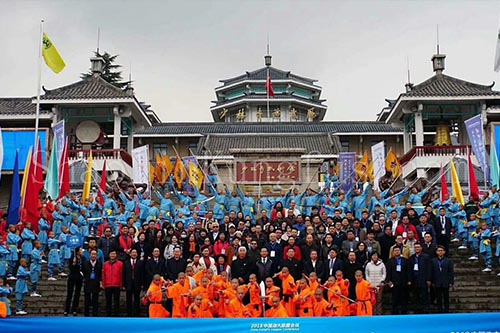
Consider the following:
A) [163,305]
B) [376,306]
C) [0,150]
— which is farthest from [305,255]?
[0,150]

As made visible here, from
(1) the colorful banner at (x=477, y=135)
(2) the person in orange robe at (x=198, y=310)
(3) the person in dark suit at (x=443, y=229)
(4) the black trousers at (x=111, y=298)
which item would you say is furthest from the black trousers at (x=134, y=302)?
(1) the colorful banner at (x=477, y=135)

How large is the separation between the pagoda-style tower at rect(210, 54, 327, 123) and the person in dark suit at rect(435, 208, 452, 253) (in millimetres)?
28437

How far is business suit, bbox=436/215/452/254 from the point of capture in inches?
551

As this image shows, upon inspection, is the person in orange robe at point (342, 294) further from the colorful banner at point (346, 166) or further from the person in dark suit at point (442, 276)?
the colorful banner at point (346, 166)

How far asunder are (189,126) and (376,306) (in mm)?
26525

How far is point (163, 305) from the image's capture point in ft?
37.0

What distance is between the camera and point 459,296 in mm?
12547

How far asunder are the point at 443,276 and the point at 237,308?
3.88m

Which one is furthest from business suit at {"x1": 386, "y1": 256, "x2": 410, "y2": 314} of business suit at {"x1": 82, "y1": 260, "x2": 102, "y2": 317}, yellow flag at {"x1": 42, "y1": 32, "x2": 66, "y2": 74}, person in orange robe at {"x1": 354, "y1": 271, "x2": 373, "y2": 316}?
yellow flag at {"x1": 42, "y1": 32, "x2": 66, "y2": 74}

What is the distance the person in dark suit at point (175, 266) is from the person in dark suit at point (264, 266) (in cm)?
147

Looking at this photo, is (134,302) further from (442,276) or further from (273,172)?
(273,172)

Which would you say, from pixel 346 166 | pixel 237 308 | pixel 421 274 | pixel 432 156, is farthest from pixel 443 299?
pixel 432 156

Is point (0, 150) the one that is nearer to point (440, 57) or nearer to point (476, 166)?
point (476, 166)

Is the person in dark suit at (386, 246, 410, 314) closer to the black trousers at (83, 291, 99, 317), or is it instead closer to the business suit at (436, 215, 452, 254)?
the business suit at (436, 215, 452, 254)
